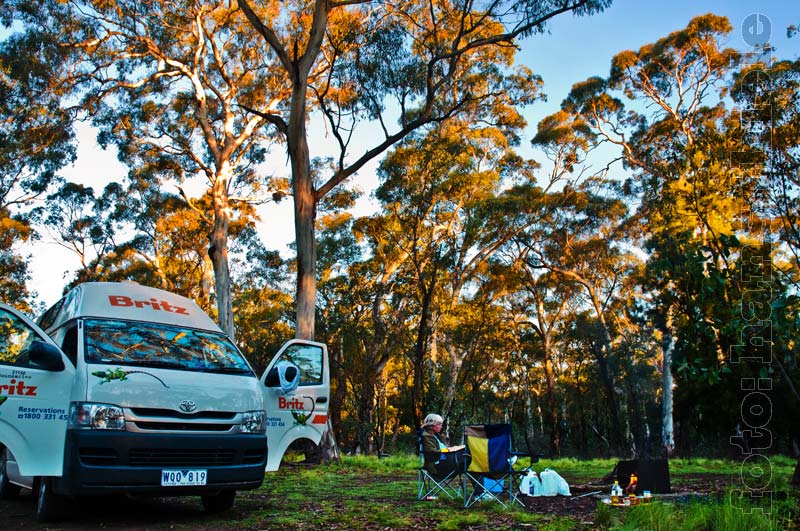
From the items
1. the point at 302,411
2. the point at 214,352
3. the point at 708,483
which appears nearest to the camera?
the point at 214,352

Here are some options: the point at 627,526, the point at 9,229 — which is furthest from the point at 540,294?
the point at 627,526

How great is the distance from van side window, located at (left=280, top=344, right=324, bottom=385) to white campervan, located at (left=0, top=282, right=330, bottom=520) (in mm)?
893

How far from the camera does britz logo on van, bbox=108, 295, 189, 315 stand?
5.59m

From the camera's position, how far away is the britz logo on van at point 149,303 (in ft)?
18.3

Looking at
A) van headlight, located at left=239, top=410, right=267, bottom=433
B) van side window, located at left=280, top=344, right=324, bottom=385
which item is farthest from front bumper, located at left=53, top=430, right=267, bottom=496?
van side window, located at left=280, top=344, right=324, bottom=385

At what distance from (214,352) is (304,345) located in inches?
51.7

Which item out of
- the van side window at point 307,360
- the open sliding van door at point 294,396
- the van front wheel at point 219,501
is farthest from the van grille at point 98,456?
the van side window at point 307,360

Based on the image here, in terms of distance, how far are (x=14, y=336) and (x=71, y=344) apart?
39 centimetres

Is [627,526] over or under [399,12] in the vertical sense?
under

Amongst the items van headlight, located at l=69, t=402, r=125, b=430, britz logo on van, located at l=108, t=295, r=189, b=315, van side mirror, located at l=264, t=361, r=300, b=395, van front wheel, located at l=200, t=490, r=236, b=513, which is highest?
britz logo on van, located at l=108, t=295, r=189, b=315

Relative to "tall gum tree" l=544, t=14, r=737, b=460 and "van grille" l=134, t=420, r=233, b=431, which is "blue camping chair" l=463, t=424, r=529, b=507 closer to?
"van grille" l=134, t=420, r=233, b=431

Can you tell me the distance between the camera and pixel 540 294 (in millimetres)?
26422

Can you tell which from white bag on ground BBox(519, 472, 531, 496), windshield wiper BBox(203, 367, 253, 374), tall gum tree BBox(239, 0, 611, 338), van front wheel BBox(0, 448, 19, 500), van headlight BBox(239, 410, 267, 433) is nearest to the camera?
van headlight BBox(239, 410, 267, 433)

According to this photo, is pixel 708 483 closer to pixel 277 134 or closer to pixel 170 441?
pixel 170 441
